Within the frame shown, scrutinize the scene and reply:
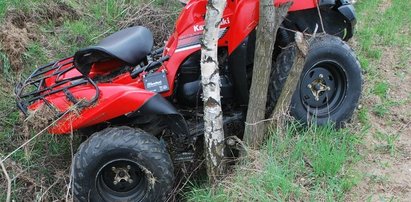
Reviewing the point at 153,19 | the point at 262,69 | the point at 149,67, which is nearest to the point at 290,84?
the point at 262,69

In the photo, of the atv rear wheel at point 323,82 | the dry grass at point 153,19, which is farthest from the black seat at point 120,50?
the dry grass at point 153,19

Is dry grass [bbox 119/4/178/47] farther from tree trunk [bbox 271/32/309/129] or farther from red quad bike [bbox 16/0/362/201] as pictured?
tree trunk [bbox 271/32/309/129]

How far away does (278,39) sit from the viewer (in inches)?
169

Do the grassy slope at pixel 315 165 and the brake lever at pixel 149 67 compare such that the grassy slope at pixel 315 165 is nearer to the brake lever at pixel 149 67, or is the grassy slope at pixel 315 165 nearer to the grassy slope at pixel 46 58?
the brake lever at pixel 149 67

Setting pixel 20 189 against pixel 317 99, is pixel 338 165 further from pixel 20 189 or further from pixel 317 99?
pixel 20 189

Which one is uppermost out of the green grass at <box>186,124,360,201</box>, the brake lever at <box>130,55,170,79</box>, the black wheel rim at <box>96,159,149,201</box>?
the brake lever at <box>130,55,170,79</box>

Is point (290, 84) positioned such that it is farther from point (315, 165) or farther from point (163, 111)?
point (163, 111)

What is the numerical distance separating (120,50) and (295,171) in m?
1.62

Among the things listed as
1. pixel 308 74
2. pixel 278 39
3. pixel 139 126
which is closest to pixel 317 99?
pixel 308 74

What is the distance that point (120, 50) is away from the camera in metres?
4.10

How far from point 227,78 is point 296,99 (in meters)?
0.58

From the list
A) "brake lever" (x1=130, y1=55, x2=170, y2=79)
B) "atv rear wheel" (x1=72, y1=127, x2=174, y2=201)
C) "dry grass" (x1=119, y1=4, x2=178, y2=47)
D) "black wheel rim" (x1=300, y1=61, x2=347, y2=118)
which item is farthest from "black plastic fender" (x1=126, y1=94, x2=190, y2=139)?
"dry grass" (x1=119, y1=4, x2=178, y2=47)

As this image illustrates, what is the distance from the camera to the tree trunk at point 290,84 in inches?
145

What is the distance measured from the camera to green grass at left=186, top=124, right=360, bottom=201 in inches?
138
